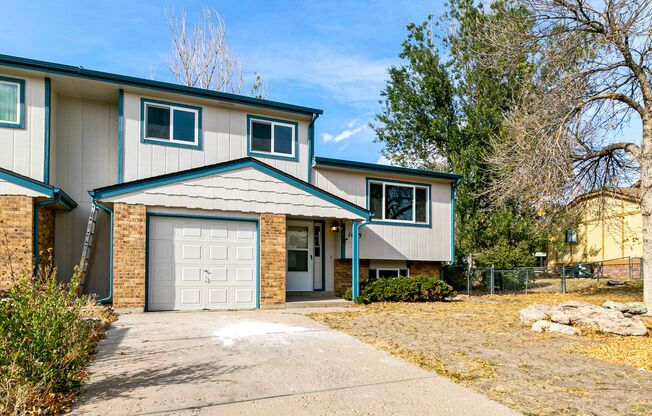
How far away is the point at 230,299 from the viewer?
38.7ft

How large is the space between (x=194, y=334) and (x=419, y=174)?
34.8 feet

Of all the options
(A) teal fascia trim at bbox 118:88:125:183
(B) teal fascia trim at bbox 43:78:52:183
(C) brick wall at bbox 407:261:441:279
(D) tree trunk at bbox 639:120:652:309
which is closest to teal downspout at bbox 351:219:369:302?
(C) brick wall at bbox 407:261:441:279

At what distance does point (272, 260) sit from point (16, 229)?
574 centimetres

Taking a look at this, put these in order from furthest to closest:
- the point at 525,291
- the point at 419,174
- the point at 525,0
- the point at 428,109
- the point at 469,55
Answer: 1. the point at 428,109
2. the point at 469,55
3. the point at 525,291
4. the point at 419,174
5. the point at 525,0

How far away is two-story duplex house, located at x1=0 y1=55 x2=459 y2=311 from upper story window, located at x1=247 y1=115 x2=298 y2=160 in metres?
0.03

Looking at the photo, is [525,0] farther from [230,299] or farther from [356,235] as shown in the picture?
[230,299]

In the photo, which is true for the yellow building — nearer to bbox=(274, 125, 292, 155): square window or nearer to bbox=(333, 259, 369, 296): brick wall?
bbox=(333, 259, 369, 296): brick wall

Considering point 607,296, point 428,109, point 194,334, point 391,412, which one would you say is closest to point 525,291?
point 607,296

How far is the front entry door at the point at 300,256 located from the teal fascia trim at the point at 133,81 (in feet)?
11.9

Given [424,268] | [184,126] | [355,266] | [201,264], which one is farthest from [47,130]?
[424,268]

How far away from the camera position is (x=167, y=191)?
11.1 metres

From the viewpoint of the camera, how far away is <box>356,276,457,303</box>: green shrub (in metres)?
13.4

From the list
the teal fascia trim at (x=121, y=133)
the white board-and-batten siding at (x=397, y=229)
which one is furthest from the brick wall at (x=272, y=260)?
the teal fascia trim at (x=121, y=133)

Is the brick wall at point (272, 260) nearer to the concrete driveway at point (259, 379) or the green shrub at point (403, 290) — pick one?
the green shrub at point (403, 290)
